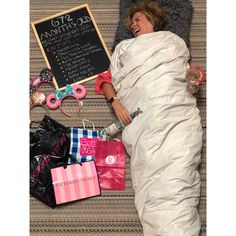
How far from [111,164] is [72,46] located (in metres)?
0.61

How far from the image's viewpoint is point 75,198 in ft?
4.83

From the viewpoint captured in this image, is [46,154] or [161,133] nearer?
[161,133]

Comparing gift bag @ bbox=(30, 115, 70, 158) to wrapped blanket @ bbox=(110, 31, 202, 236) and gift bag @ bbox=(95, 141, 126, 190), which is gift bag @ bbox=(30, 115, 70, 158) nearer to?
gift bag @ bbox=(95, 141, 126, 190)

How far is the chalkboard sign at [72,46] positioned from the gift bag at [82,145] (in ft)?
0.82

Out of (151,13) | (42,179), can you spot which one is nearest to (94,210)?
(42,179)

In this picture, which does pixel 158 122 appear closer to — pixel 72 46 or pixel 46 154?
pixel 46 154

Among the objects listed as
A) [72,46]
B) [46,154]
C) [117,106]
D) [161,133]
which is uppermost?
[72,46]

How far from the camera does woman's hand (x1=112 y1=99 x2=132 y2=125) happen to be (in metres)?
1.45

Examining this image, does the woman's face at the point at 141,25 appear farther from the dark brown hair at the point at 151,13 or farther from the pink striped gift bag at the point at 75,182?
the pink striped gift bag at the point at 75,182

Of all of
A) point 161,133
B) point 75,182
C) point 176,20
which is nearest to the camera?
point 161,133

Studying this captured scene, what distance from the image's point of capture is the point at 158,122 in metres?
1.38

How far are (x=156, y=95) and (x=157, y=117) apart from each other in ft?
0.30
